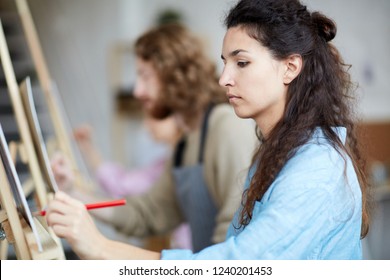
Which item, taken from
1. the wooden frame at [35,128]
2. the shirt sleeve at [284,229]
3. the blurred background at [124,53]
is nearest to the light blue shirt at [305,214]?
the shirt sleeve at [284,229]

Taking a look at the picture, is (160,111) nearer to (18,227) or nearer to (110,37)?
(18,227)

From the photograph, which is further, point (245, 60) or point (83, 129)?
point (83, 129)

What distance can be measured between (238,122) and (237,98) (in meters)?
0.57

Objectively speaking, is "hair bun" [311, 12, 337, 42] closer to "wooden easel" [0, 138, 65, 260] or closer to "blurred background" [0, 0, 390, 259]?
"wooden easel" [0, 138, 65, 260]

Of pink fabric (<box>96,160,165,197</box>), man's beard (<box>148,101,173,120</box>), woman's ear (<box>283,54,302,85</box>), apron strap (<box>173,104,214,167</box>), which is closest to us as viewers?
woman's ear (<box>283,54,302,85</box>)

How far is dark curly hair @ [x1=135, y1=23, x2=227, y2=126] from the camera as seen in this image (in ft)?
5.38

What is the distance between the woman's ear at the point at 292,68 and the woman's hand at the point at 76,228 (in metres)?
0.34

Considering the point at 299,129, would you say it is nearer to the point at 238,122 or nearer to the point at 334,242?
the point at 334,242

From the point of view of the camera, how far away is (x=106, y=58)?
11.8 feet

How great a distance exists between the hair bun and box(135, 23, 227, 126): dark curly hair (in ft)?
2.36

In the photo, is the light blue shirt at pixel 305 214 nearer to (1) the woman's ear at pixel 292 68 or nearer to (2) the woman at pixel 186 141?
(1) the woman's ear at pixel 292 68

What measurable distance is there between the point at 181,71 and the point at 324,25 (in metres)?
0.78

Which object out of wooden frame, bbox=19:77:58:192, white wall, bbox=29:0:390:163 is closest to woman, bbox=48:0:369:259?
wooden frame, bbox=19:77:58:192
